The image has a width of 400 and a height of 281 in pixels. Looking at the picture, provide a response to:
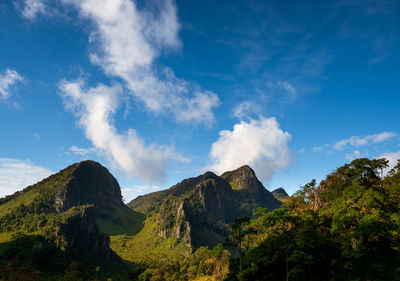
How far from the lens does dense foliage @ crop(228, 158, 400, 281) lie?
43.1m

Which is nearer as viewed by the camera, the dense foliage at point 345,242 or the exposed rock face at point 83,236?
the dense foliage at point 345,242

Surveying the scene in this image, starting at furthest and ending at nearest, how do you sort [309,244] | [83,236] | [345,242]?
1. [83,236]
2. [345,242]
3. [309,244]

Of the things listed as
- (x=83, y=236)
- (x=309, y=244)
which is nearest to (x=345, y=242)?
(x=309, y=244)

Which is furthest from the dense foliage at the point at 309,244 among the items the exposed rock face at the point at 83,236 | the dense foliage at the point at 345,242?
the exposed rock face at the point at 83,236

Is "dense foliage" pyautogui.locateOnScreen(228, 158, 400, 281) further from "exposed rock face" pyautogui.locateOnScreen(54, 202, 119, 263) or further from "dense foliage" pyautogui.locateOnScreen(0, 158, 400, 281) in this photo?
"exposed rock face" pyautogui.locateOnScreen(54, 202, 119, 263)

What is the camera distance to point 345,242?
47.6 m

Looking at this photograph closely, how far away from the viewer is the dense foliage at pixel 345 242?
4312 centimetres

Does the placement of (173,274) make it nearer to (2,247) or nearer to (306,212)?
(306,212)

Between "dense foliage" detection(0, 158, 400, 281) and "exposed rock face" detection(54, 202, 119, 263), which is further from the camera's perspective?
"exposed rock face" detection(54, 202, 119, 263)

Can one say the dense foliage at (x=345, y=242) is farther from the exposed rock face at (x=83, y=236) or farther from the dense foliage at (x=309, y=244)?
the exposed rock face at (x=83, y=236)

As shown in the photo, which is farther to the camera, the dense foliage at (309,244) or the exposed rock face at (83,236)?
the exposed rock face at (83,236)

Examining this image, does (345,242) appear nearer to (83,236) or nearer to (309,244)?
(309,244)

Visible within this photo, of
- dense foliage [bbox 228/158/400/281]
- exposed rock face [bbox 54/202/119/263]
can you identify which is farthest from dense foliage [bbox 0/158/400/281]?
exposed rock face [bbox 54/202/119/263]

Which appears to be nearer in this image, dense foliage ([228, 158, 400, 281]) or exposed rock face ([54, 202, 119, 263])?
dense foliage ([228, 158, 400, 281])
